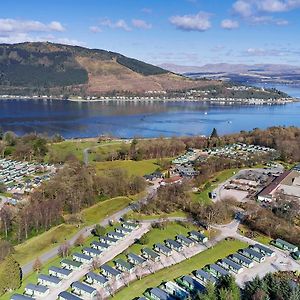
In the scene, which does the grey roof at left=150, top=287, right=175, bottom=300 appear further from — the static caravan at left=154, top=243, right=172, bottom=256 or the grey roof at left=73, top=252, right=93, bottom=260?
the grey roof at left=73, top=252, right=93, bottom=260

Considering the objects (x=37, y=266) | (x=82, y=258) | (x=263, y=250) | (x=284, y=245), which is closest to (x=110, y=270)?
(x=82, y=258)

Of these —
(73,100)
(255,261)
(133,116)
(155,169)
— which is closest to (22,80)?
(73,100)

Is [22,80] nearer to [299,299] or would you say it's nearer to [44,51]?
[44,51]

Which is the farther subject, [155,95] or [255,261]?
[155,95]

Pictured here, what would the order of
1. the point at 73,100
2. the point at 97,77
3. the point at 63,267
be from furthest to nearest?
1. the point at 97,77
2. the point at 73,100
3. the point at 63,267

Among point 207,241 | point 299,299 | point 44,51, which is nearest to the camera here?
point 299,299

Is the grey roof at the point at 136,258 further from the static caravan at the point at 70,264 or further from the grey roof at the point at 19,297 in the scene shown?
the grey roof at the point at 19,297
